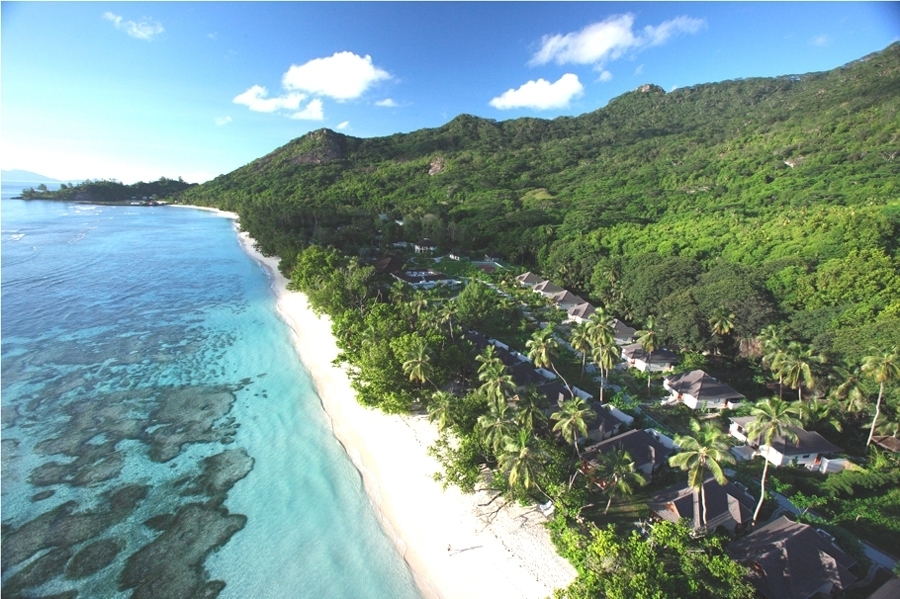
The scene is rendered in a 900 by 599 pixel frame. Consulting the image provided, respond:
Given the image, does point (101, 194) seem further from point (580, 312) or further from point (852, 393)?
point (852, 393)

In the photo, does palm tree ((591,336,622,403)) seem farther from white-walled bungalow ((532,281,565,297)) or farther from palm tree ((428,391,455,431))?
white-walled bungalow ((532,281,565,297))

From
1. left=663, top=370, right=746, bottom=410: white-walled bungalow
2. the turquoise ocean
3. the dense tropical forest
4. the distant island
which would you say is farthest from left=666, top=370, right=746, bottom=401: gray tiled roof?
the distant island

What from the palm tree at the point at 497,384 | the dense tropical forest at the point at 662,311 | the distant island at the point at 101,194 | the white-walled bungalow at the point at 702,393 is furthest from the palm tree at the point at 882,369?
the distant island at the point at 101,194

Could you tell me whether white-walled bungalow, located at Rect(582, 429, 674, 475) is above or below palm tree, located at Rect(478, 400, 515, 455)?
below

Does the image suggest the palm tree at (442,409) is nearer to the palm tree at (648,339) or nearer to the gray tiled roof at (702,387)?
the palm tree at (648,339)

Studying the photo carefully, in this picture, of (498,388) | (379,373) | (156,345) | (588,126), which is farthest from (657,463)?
(588,126)

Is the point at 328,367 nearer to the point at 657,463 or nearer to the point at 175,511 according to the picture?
the point at 175,511
